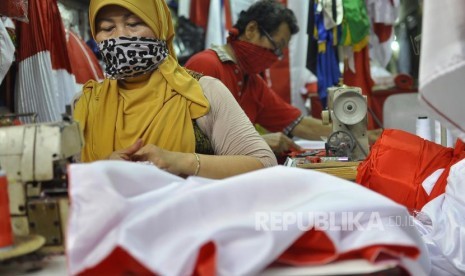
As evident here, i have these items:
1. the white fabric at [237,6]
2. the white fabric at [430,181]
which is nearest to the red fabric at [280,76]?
the white fabric at [237,6]

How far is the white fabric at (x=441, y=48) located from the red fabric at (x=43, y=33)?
199cm

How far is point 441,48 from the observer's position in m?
1.20

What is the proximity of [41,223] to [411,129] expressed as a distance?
237cm

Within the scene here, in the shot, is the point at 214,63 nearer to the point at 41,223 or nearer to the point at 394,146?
the point at 394,146

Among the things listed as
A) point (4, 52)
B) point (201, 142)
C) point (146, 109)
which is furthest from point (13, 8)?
point (201, 142)

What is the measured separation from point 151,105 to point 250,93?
160cm

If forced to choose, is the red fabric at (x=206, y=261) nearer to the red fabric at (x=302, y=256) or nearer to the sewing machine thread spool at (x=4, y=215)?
the red fabric at (x=302, y=256)

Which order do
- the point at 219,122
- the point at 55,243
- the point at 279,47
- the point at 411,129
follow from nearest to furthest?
1. the point at 55,243
2. the point at 219,122
3. the point at 411,129
4. the point at 279,47

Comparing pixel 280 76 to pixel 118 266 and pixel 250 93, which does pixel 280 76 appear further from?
pixel 118 266

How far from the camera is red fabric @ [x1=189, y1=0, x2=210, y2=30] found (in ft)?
14.6

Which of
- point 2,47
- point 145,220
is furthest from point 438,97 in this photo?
point 2,47

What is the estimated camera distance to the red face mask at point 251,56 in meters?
3.32

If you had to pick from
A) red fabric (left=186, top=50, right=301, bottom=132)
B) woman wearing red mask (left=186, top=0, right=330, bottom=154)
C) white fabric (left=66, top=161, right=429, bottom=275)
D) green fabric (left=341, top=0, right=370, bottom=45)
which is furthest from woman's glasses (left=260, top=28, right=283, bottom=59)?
white fabric (left=66, top=161, right=429, bottom=275)

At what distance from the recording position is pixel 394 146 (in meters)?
1.92
